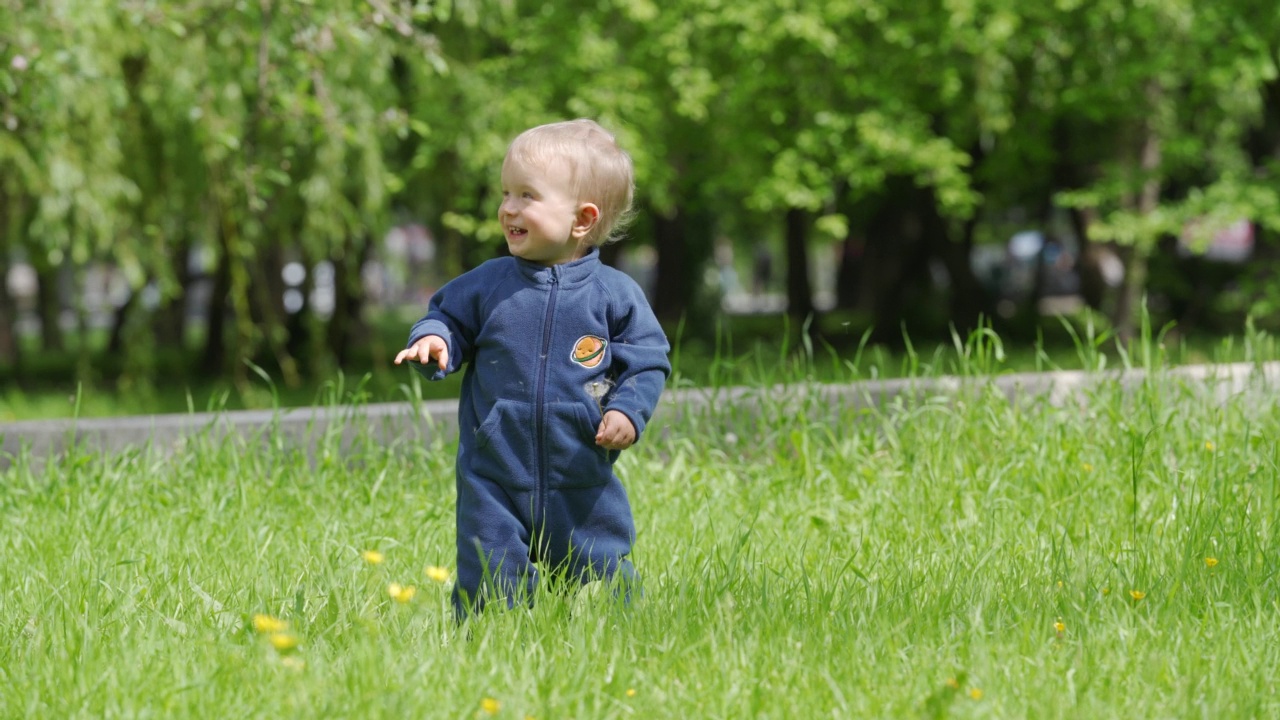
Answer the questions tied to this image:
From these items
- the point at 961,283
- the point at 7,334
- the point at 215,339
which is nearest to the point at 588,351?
the point at 215,339

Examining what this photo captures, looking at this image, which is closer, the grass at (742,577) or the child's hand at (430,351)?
the grass at (742,577)

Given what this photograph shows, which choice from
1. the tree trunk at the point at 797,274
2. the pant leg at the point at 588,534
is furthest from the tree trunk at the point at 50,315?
the pant leg at the point at 588,534

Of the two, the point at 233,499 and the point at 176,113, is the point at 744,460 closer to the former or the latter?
the point at 233,499

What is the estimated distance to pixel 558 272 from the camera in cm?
303

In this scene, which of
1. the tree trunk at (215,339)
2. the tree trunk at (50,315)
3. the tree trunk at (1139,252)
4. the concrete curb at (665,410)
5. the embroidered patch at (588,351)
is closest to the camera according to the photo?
the embroidered patch at (588,351)

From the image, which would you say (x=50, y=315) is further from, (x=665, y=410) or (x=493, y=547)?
(x=493, y=547)

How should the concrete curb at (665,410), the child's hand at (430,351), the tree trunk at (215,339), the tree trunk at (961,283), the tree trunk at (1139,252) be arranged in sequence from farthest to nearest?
the tree trunk at (961,283) < the tree trunk at (215,339) < the tree trunk at (1139,252) < the concrete curb at (665,410) < the child's hand at (430,351)

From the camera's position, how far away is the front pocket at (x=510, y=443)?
2930mm

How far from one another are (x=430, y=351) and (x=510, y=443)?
0.28 m

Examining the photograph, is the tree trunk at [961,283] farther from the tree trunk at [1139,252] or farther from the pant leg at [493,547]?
the pant leg at [493,547]

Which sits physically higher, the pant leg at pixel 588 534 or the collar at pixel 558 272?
the collar at pixel 558 272

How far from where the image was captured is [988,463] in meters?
4.49

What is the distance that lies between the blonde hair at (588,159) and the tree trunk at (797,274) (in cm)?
1437

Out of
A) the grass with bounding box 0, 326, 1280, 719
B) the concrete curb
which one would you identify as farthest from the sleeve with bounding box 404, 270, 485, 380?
the concrete curb
